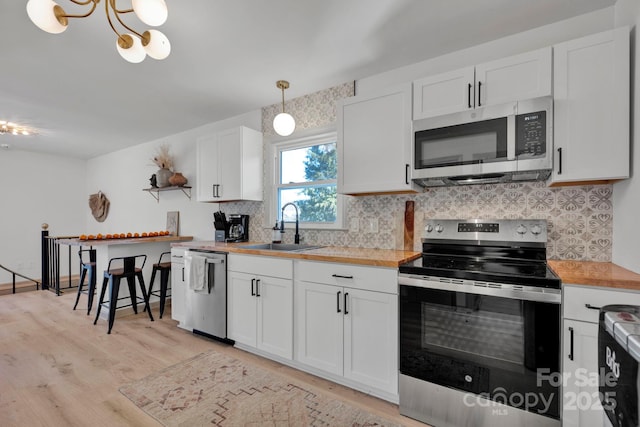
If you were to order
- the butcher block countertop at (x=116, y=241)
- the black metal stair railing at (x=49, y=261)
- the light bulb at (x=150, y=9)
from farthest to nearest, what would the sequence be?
the black metal stair railing at (x=49, y=261)
the butcher block countertop at (x=116, y=241)
the light bulb at (x=150, y=9)

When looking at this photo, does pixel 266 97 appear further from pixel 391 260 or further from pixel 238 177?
pixel 391 260

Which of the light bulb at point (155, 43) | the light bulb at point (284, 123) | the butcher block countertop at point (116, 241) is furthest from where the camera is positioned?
the butcher block countertop at point (116, 241)

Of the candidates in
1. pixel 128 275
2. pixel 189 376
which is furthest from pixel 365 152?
pixel 128 275

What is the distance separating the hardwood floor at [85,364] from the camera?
1.90 m

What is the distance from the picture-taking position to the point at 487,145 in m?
1.90

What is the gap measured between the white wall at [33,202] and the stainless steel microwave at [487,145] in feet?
23.9

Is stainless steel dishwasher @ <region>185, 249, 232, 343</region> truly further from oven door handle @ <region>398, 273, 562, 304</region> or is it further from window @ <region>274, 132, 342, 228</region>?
oven door handle @ <region>398, 273, 562, 304</region>

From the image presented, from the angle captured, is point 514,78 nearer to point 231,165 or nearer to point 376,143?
point 376,143

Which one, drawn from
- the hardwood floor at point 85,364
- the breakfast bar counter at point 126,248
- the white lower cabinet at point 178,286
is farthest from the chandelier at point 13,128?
the white lower cabinet at point 178,286

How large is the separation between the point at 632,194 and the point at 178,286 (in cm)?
383

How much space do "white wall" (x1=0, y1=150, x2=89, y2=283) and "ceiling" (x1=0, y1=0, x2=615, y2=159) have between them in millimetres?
2744

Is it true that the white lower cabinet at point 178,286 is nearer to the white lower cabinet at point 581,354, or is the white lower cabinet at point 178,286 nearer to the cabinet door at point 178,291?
the cabinet door at point 178,291

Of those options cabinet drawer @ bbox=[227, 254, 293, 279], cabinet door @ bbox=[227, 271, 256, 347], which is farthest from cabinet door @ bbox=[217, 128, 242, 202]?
cabinet door @ bbox=[227, 271, 256, 347]

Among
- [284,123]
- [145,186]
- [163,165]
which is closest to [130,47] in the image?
[284,123]
